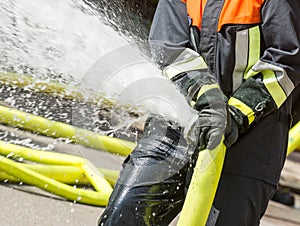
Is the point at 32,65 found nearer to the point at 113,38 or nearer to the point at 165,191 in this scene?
the point at 113,38

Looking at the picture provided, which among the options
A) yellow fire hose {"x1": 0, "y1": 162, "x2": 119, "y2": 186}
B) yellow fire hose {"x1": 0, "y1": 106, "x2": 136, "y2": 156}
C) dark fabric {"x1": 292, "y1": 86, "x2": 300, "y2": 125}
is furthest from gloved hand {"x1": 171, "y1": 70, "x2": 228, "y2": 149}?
yellow fire hose {"x1": 0, "y1": 106, "x2": 136, "y2": 156}

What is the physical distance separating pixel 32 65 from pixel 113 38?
1.03 m

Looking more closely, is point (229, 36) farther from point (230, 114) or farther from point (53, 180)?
point (53, 180)

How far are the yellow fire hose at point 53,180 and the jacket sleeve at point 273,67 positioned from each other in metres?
1.93

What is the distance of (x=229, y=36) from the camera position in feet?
8.50

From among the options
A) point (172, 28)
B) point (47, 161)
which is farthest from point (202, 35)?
point (47, 161)

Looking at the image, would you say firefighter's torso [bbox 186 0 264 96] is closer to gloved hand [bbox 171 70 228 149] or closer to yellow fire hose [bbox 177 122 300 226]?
gloved hand [bbox 171 70 228 149]

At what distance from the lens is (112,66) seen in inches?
125

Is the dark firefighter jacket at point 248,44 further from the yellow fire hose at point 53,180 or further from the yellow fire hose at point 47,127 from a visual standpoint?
the yellow fire hose at point 47,127

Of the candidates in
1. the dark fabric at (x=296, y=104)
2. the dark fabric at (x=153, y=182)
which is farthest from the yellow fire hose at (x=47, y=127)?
the dark fabric at (x=153, y=182)

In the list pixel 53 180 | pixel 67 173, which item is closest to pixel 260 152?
pixel 53 180

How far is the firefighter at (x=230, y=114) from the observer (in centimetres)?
251

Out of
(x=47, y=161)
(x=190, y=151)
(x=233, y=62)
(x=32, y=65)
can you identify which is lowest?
(x=47, y=161)

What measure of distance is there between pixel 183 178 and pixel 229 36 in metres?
0.58
